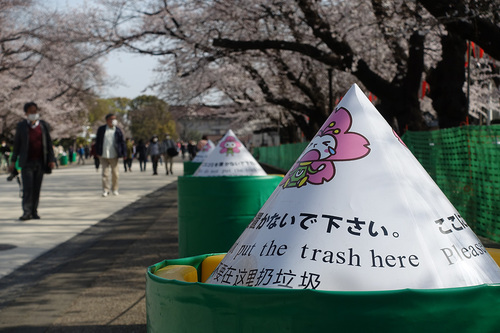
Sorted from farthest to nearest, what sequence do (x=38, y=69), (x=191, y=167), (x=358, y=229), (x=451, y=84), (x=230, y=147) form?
1. (x=38, y=69)
2. (x=451, y=84)
3. (x=191, y=167)
4. (x=230, y=147)
5. (x=358, y=229)

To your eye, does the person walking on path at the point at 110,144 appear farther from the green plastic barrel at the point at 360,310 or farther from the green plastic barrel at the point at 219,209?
the green plastic barrel at the point at 360,310

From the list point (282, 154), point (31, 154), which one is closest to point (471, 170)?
point (31, 154)

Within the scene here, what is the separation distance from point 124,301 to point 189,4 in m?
14.9

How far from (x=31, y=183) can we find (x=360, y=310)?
976 centimetres

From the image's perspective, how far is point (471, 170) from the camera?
7.99 meters

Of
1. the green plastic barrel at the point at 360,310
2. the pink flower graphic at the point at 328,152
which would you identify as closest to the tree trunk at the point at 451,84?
the pink flower graphic at the point at 328,152

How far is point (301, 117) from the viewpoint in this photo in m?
35.4

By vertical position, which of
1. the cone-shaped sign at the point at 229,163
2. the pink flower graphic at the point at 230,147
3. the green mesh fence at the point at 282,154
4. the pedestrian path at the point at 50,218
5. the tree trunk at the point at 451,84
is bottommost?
the pedestrian path at the point at 50,218

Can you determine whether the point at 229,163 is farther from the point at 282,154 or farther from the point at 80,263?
the point at 282,154

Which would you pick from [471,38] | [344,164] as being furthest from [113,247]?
[344,164]

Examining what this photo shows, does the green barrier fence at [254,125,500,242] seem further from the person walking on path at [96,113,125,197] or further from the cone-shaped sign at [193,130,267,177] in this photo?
the person walking on path at [96,113,125,197]

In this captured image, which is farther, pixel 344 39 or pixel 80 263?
pixel 344 39

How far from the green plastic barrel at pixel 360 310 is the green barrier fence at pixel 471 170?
5.66 meters

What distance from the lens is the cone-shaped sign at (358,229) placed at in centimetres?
189
